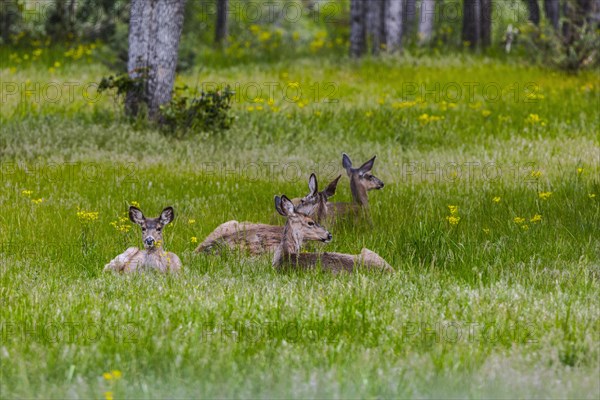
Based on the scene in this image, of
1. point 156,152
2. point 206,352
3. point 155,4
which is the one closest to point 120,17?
point 155,4

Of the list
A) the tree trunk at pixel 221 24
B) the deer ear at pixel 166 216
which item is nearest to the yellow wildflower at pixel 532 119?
the deer ear at pixel 166 216

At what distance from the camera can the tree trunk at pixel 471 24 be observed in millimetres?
29375

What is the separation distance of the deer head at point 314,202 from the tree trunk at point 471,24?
19.2 metres

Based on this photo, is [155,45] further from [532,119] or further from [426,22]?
[426,22]

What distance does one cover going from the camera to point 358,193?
1146 centimetres

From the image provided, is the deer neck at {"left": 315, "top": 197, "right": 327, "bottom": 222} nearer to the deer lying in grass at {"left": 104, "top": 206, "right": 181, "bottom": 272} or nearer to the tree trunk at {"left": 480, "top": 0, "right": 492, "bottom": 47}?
the deer lying in grass at {"left": 104, "top": 206, "right": 181, "bottom": 272}

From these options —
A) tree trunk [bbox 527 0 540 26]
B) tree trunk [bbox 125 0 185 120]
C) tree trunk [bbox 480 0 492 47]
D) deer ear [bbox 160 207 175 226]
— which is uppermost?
tree trunk [bbox 527 0 540 26]

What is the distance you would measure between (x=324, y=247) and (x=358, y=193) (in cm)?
177

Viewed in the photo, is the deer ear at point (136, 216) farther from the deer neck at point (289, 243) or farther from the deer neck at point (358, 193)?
the deer neck at point (358, 193)

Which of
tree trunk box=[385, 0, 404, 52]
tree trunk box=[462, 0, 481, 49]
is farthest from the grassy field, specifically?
tree trunk box=[462, 0, 481, 49]

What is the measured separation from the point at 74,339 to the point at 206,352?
3.05 feet

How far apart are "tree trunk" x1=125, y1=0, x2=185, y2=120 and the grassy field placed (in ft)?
2.23

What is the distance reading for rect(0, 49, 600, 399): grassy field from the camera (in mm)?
5898

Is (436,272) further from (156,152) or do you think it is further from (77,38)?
(77,38)
